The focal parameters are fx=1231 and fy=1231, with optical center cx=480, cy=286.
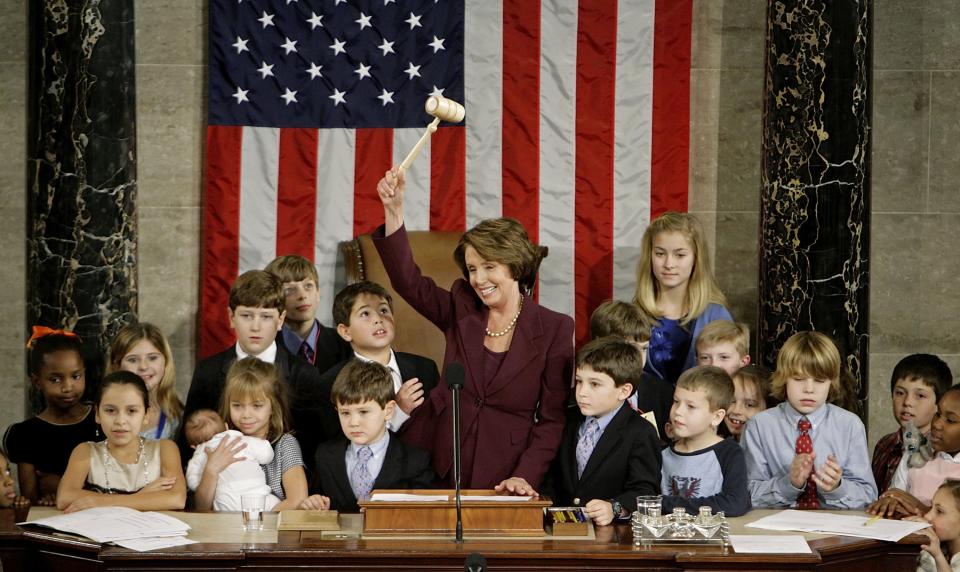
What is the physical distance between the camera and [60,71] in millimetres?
8156

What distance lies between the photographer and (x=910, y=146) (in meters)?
9.38

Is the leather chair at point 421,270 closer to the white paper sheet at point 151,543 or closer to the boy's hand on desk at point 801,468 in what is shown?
the boy's hand on desk at point 801,468

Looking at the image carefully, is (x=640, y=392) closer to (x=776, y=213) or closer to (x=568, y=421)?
(x=568, y=421)

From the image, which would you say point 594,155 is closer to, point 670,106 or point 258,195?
point 670,106

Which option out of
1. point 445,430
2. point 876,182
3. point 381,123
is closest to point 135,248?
point 381,123

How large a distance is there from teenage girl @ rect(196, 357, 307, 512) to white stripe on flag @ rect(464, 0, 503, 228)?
3.40 meters

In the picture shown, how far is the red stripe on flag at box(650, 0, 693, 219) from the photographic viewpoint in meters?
9.07

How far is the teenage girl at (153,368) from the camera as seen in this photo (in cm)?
657

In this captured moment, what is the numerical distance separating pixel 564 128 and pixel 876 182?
2438mm

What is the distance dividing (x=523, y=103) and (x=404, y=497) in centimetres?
463

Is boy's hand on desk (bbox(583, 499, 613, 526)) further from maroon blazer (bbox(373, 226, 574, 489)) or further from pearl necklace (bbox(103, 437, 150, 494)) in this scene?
pearl necklace (bbox(103, 437, 150, 494))

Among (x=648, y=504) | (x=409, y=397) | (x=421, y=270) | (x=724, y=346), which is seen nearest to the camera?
(x=648, y=504)

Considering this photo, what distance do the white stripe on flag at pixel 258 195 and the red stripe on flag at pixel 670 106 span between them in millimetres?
2790

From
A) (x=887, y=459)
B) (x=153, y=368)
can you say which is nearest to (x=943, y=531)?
(x=887, y=459)
